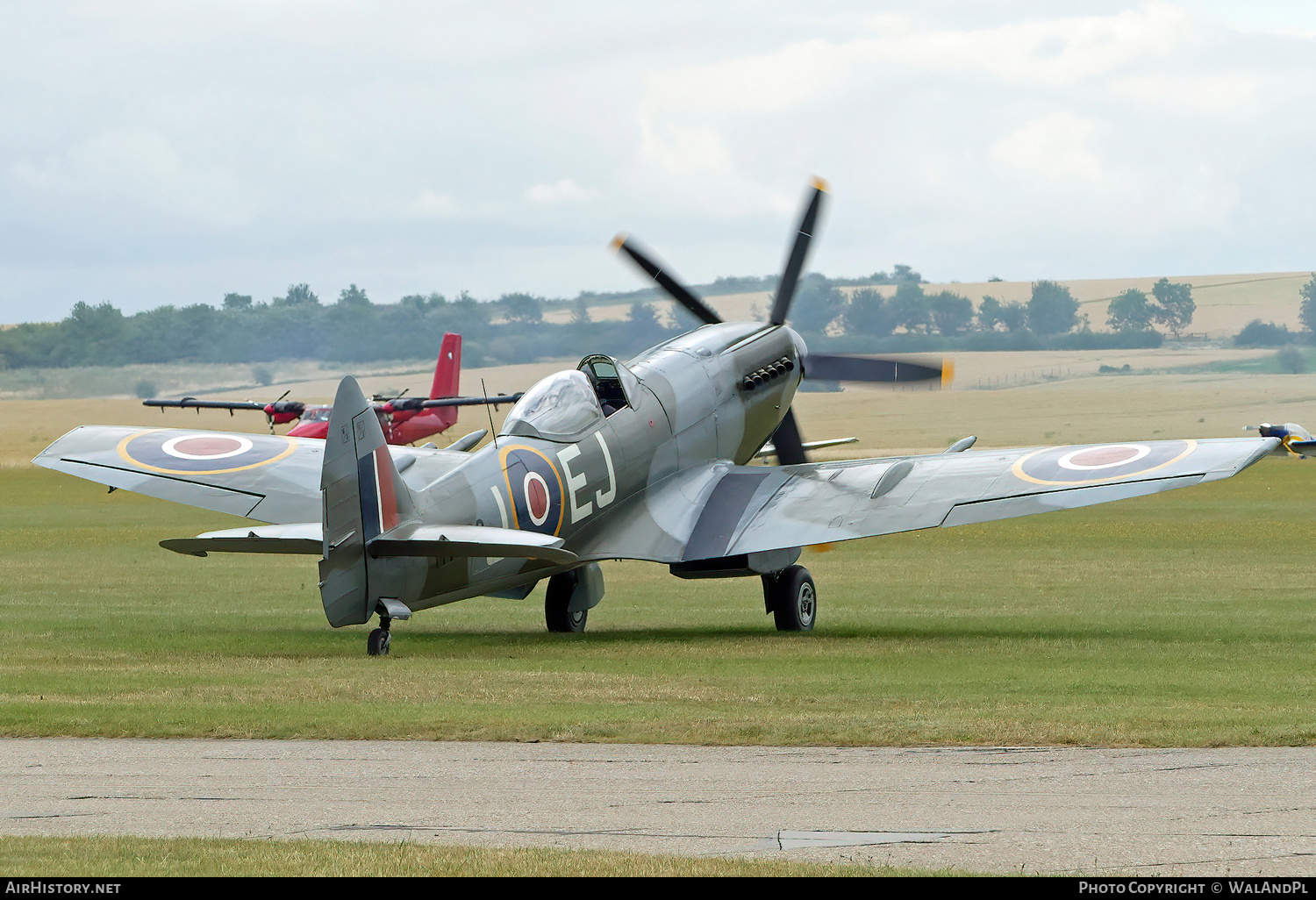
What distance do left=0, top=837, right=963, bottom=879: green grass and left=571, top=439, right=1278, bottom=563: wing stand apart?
10.6 metres

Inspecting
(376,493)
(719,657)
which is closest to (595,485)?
(719,657)

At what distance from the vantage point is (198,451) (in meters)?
21.0

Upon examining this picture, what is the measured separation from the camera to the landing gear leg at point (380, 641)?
1641cm

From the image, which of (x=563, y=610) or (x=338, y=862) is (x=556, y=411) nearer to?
(x=563, y=610)

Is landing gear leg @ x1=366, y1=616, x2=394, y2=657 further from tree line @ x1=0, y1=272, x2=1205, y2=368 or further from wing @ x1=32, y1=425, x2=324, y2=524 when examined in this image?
tree line @ x1=0, y1=272, x2=1205, y2=368

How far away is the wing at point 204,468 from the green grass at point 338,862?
40.3ft

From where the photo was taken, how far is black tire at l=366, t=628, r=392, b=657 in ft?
53.8

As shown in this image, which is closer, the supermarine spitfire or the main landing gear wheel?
the supermarine spitfire

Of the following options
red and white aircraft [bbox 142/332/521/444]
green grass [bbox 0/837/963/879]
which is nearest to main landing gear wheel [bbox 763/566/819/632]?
green grass [bbox 0/837/963/879]

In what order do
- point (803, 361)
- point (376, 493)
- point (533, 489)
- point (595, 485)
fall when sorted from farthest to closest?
1. point (803, 361)
2. point (595, 485)
3. point (533, 489)
4. point (376, 493)

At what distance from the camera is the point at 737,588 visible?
27.8 m

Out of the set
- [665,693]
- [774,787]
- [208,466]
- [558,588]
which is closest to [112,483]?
[208,466]

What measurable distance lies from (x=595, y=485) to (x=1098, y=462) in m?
5.48

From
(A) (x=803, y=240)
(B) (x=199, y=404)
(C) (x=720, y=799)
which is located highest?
(A) (x=803, y=240)
